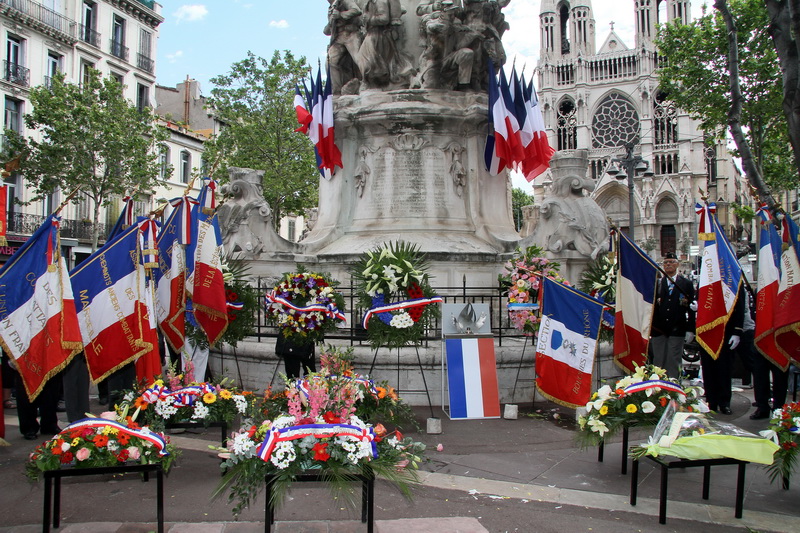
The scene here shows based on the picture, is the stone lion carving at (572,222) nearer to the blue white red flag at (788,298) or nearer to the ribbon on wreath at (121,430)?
the blue white red flag at (788,298)

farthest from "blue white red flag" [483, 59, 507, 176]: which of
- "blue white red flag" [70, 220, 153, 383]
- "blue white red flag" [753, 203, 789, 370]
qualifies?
"blue white red flag" [70, 220, 153, 383]

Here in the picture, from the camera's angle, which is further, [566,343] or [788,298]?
[566,343]

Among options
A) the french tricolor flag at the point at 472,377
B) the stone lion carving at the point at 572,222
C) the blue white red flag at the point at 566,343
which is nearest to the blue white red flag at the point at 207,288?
the french tricolor flag at the point at 472,377

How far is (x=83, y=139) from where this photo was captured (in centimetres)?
2759

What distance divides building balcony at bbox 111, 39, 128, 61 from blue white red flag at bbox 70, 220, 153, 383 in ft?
120

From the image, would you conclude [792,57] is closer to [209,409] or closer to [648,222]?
[209,409]

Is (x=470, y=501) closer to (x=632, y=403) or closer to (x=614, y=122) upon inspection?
(x=632, y=403)

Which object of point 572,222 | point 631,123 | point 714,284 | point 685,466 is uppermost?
point 631,123

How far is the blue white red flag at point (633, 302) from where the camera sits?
8.27m

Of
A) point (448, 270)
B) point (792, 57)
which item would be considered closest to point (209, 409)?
point (448, 270)

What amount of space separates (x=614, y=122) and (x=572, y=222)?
91.2 meters

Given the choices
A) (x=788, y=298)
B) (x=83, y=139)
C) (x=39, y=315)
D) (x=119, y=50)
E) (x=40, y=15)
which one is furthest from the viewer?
(x=119, y=50)

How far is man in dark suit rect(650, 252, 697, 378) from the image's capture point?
891cm

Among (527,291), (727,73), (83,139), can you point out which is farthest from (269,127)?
(527,291)
